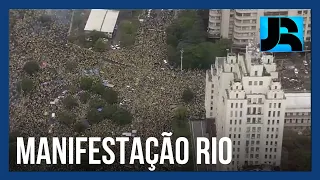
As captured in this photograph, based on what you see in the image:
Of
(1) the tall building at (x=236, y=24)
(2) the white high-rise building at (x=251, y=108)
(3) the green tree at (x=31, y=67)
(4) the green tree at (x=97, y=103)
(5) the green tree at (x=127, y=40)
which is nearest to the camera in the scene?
(2) the white high-rise building at (x=251, y=108)

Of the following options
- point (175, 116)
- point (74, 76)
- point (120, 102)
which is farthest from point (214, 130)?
point (74, 76)

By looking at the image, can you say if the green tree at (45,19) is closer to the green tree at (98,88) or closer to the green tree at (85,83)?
the green tree at (85,83)

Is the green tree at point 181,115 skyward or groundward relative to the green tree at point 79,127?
skyward

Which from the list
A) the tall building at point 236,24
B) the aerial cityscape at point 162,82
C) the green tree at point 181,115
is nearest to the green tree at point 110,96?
the aerial cityscape at point 162,82

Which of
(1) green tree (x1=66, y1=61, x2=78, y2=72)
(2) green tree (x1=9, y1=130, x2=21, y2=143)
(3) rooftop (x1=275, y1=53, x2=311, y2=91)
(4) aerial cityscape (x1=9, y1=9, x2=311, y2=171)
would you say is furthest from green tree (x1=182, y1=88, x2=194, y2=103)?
(2) green tree (x1=9, y1=130, x2=21, y2=143)

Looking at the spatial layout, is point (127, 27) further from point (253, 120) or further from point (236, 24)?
point (253, 120)

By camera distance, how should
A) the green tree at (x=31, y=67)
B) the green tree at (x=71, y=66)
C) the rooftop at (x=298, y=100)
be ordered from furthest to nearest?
the green tree at (x=71, y=66) < the green tree at (x=31, y=67) < the rooftop at (x=298, y=100)

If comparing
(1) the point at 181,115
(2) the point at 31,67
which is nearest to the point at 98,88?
(2) the point at 31,67
